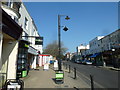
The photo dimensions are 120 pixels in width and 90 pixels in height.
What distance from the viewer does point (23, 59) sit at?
38.0 feet

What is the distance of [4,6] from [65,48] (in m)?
50.7

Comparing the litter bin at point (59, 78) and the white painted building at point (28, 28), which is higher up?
the white painted building at point (28, 28)

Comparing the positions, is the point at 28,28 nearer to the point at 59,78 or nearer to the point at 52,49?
the point at 59,78

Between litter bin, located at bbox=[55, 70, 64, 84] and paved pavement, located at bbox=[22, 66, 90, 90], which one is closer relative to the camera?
paved pavement, located at bbox=[22, 66, 90, 90]

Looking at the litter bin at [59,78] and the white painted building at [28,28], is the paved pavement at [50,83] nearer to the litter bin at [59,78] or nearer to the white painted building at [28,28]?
the litter bin at [59,78]

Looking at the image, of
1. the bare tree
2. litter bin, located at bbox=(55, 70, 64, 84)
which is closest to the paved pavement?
litter bin, located at bbox=(55, 70, 64, 84)

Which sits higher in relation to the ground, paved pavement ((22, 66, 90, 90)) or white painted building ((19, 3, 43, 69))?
white painted building ((19, 3, 43, 69))

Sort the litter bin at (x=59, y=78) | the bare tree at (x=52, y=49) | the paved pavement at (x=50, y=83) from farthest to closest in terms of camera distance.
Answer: the bare tree at (x=52, y=49) < the litter bin at (x=59, y=78) < the paved pavement at (x=50, y=83)

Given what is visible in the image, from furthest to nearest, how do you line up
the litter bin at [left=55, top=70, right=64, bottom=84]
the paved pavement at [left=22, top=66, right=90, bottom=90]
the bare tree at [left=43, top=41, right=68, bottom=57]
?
the bare tree at [left=43, top=41, right=68, bottom=57] < the litter bin at [left=55, top=70, right=64, bottom=84] < the paved pavement at [left=22, top=66, right=90, bottom=90]

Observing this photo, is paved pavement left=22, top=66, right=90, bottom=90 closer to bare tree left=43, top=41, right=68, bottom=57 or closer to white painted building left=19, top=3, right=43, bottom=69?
white painted building left=19, top=3, right=43, bottom=69

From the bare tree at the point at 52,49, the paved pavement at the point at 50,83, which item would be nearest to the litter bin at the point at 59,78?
the paved pavement at the point at 50,83

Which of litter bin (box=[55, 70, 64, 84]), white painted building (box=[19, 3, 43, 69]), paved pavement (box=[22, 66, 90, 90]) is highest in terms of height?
white painted building (box=[19, 3, 43, 69])

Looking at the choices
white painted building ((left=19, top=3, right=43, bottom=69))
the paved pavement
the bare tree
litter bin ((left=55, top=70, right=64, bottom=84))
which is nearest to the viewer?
the paved pavement

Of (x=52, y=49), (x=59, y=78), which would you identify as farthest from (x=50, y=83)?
(x=52, y=49)
